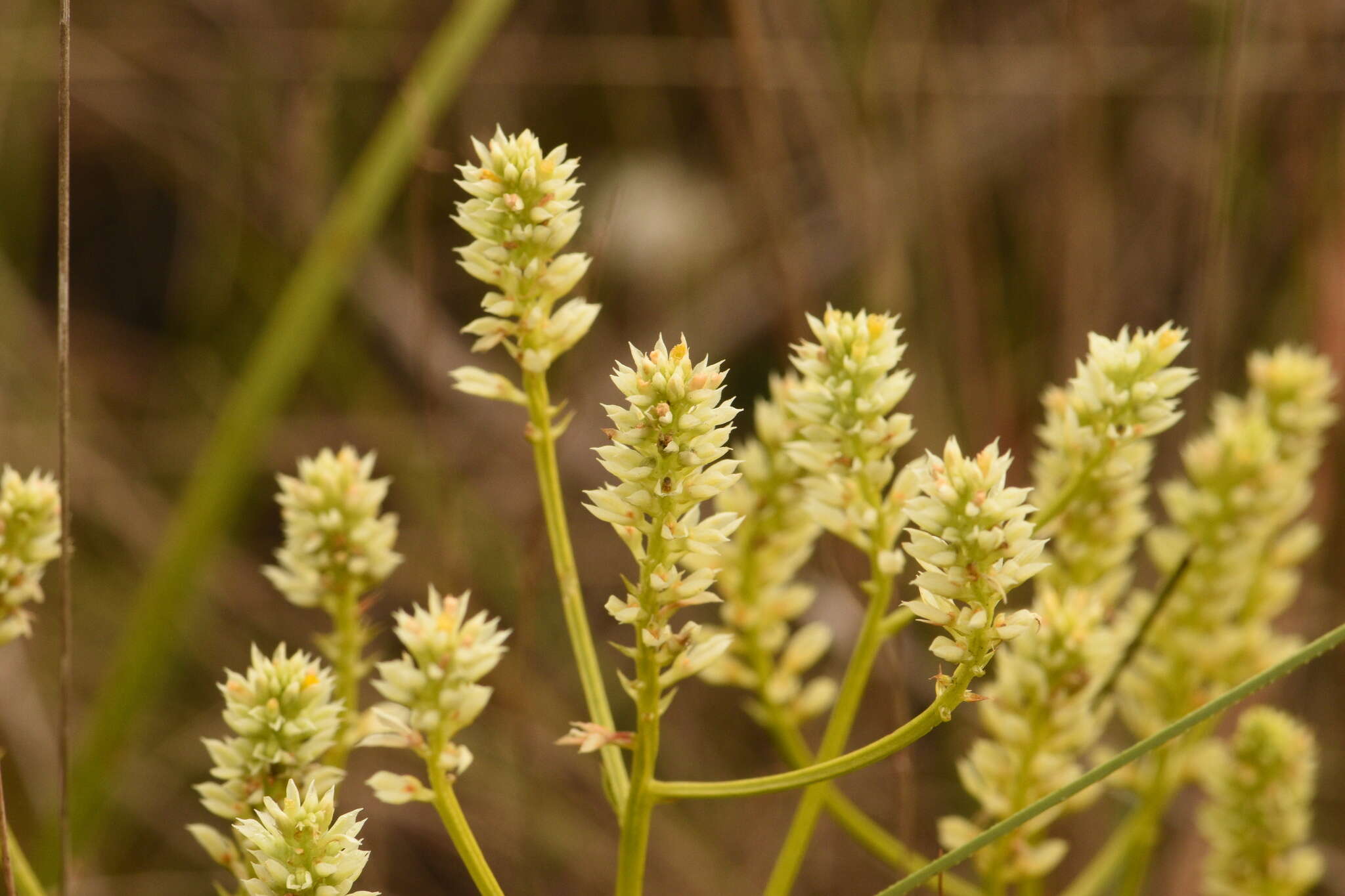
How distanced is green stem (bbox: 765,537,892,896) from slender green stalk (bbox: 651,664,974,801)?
18 cm

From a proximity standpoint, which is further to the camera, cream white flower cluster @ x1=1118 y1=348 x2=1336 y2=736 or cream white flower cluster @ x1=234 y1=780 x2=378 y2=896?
cream white flower cluster @ x1=1118 y1=348 x2=1336 y2=736

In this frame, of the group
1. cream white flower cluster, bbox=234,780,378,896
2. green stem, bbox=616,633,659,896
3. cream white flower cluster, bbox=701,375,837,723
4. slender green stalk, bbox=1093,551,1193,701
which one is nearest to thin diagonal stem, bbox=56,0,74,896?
cream white flower cluster, bbox=234,780,378,896

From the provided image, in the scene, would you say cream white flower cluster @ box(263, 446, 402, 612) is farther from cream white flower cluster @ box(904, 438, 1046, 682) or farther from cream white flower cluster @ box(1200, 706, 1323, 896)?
cream white flower cluster @ box(1200, 706, 1323, 896)

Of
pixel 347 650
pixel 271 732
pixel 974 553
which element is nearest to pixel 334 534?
pixel 347 650

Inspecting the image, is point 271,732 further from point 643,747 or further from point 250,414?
point 250,414

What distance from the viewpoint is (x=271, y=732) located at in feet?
3.13

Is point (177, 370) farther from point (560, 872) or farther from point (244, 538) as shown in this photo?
point (560, 872)

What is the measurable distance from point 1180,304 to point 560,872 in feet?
5.82

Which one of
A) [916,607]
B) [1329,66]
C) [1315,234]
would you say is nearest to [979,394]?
[1315,234]

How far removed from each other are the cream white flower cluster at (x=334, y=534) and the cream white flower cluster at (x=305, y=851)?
306 mm

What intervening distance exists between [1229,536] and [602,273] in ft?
3.91

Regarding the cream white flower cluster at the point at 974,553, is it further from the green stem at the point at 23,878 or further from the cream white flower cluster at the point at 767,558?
the green stem at the point at 23,878

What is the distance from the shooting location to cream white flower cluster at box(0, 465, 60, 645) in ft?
3.44

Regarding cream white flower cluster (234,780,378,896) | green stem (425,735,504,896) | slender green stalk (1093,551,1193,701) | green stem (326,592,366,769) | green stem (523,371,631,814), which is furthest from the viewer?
slender green stalk (1093,551,1193,701)
